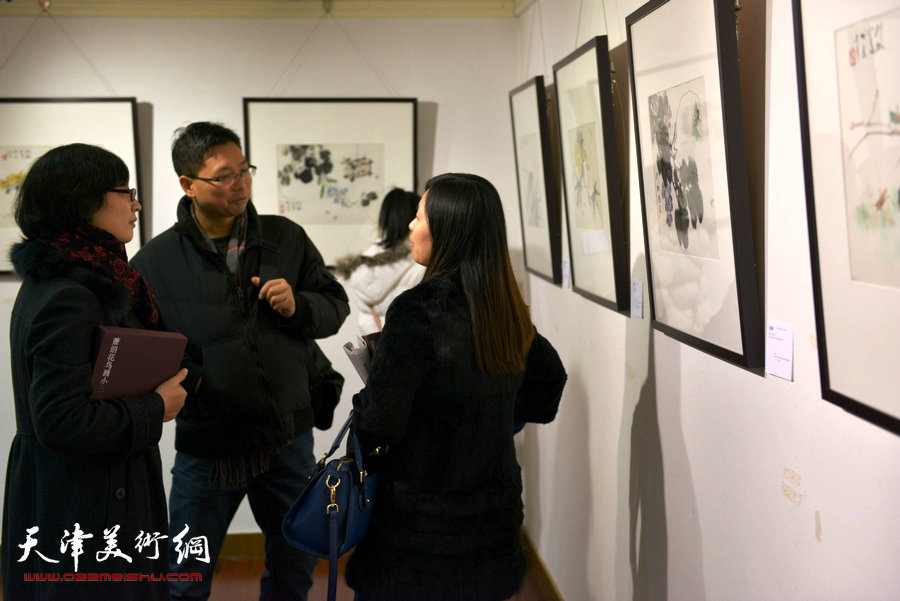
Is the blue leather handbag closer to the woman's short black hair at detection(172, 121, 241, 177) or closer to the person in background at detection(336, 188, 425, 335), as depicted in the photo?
the woman's short black hair at detection(172, 121, 241, 177)

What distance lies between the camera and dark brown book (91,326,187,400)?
186 centimetres

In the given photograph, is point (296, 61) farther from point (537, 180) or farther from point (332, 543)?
point (332, 543)

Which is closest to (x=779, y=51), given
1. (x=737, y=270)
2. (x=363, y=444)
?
(x=737, y=270)

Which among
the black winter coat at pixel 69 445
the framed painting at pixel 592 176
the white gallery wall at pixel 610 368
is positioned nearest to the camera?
the white gallery wall at pixel 610 368

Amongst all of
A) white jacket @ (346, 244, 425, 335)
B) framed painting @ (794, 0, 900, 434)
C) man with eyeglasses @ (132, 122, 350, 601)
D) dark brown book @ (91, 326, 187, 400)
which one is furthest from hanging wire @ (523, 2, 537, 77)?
framed painting @ (794, 0, 900, 434)

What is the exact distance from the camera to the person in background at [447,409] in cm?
183

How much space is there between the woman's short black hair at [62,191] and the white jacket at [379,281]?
2.04 meters

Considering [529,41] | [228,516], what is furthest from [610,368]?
[529,41]

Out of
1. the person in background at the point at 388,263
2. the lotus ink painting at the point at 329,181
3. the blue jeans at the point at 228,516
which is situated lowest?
the blue jeans at the point at 228,516

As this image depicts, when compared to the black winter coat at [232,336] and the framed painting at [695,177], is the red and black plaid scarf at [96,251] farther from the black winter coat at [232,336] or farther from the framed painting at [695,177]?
the framed painting at [695,177]

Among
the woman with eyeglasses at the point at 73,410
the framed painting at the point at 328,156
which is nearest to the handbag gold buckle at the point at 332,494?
the woman with eyeglasses at the point at 73,410

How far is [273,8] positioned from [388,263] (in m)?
1.44

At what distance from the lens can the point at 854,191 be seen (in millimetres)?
1171

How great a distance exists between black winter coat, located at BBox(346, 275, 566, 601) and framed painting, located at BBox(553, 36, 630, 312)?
0.65m
